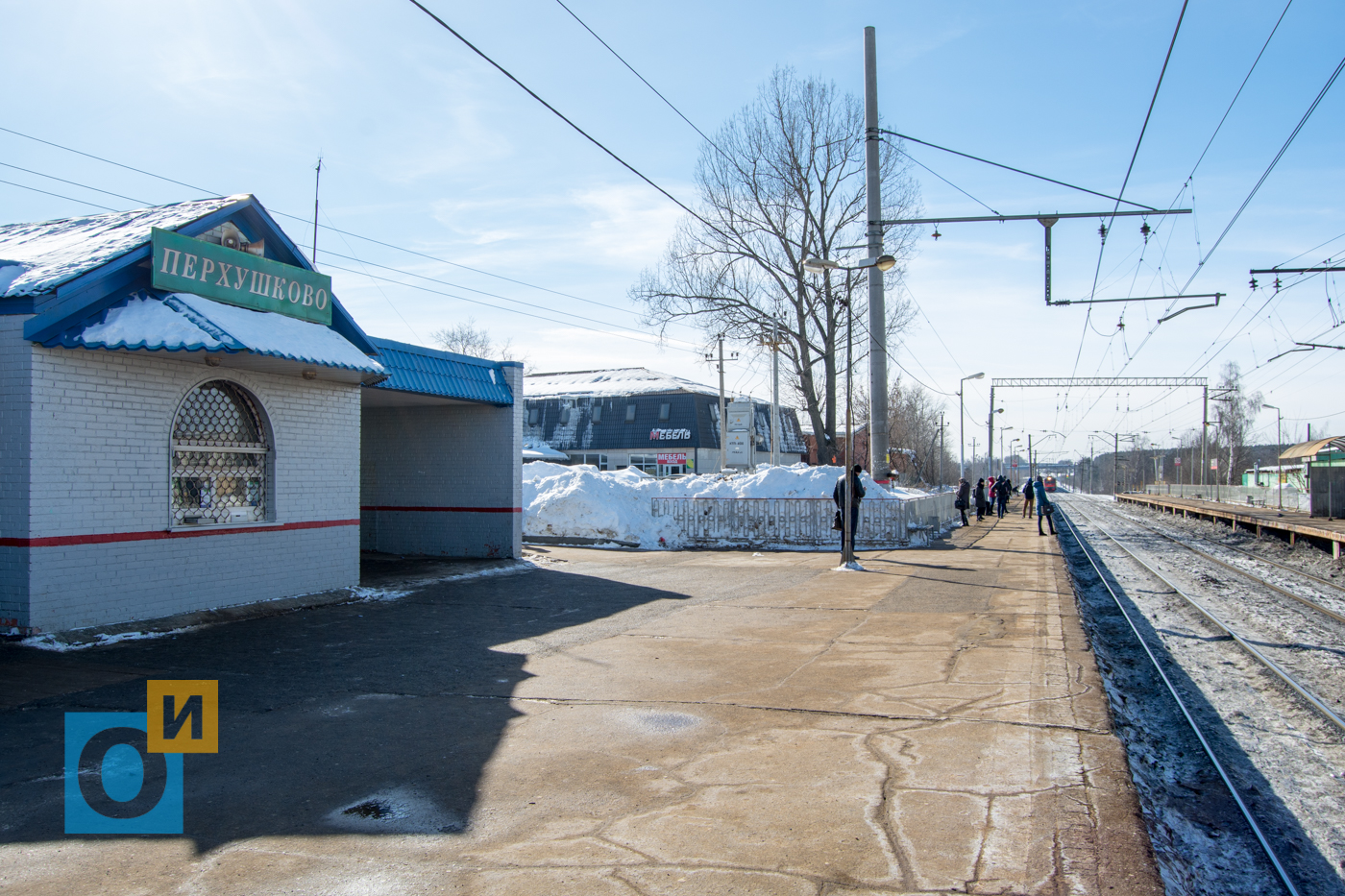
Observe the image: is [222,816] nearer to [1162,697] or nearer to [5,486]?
[5,486]

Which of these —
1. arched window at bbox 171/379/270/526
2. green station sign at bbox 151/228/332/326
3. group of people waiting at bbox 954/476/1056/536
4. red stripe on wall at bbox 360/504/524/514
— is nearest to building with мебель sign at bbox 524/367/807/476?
group of people waiting at bbox 954/476/1056/536

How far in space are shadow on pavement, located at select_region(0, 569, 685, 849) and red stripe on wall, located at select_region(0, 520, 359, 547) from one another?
1041 millimetres

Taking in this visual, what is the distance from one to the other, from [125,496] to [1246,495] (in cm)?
4906

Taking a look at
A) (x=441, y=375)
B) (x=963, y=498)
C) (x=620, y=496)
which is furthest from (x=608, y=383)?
(x=441, y=375)

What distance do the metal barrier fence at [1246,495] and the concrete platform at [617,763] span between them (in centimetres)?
3295

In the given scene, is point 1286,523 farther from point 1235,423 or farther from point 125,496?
point 1235,423

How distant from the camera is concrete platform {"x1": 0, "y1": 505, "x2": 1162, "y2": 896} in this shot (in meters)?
3.88

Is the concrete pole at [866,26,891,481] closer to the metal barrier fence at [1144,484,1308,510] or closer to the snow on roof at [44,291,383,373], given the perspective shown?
the snow on roof at [44,291,383,373]

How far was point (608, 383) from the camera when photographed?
5338 cm

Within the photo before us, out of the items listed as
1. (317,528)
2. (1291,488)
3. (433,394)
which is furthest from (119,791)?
(1291,488)

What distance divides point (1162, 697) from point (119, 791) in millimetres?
9005

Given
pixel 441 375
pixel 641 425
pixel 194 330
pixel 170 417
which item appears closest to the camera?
pixel 194 330

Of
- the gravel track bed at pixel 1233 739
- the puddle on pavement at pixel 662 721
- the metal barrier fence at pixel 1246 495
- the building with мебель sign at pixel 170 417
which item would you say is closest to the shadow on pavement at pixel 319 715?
the building with мебель sign at pixel 170 417

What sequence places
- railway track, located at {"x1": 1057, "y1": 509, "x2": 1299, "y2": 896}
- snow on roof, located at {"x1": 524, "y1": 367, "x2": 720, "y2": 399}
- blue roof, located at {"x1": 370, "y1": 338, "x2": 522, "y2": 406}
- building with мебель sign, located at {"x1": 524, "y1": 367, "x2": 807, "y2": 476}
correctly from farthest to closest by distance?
snow on roof, located at {"x1": 524, "y1": 367, "x2": 720, "y2": 399} < building with мебель sign, located at {"x1": 524, "y1": 367, "x2": 807, "y2": 476} < blue roof, located at {"x1": 370, "y1": 338, "x2": 522, "y2": 406} < railway track, located at {"x1": 1057, "y1": 509, "x2": 1299, "y2": 896}
